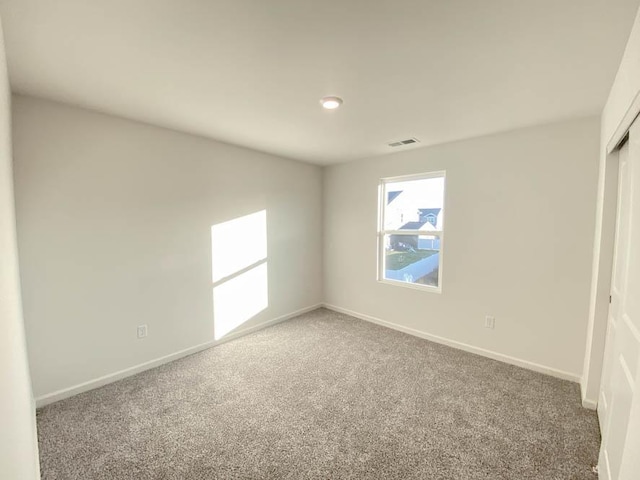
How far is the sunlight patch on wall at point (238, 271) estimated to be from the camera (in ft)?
10.3

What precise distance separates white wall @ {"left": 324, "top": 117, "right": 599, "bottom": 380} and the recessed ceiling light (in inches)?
64.3

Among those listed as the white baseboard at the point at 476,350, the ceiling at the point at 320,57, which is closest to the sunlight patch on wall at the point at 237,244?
the ceiling at the point at 320,57

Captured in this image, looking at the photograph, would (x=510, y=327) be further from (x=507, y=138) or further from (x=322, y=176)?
(x=322, y=176)

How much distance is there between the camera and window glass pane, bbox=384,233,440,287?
3.33 metres

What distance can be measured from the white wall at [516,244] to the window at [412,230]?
0.13 metres

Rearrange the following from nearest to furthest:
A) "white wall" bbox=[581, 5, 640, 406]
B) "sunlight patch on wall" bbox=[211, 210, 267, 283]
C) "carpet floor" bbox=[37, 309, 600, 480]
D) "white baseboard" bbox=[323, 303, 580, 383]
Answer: "carpet floor" bbox=[37, 309, 600, 480] < "white wall" bbox=[581, 5, 640, 406] < "white baseboard" bbox=[323, 303, 580, 383] < "sunlight patch on wall" bbox=[211, 210, 267, 283]

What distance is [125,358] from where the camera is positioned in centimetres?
247

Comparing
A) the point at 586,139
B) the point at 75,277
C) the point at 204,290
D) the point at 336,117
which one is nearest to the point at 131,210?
the point at 75,277

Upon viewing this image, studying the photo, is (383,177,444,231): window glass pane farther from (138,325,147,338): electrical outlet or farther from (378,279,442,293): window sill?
(138,325,147,338): electrical outlet

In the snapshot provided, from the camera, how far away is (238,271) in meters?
3.33

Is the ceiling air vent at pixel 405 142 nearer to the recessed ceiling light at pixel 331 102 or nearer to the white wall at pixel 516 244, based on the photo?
the white wall at pixel 516 244

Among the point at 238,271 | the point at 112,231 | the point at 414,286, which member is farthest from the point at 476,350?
the point at 112,231

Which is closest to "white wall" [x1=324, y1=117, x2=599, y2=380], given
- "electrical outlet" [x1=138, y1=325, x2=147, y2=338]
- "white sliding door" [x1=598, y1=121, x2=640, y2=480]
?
"white sliding door" [x1=598, y1=121, x2=640, y2=480]

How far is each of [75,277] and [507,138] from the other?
4040 millimetres
